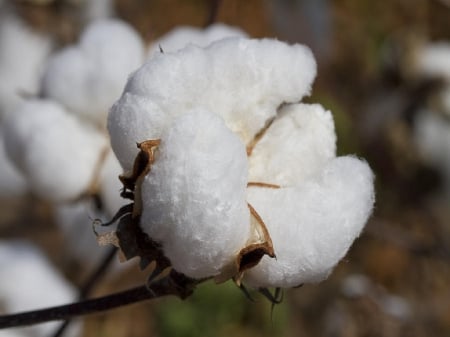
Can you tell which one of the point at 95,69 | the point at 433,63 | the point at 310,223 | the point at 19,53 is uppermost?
the point at 310,223

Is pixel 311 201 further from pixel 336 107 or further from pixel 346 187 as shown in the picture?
pixel 336 107

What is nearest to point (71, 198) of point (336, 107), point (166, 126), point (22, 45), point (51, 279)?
point (51, 279)

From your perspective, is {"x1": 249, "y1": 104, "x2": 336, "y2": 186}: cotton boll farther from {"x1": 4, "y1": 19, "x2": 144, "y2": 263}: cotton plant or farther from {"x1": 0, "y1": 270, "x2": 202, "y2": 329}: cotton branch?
{"x1": 4, "y1": 19, "x2": 144, "y2": 263}: cotton plant

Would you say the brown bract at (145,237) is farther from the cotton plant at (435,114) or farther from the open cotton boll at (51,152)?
the cotton plant at (435,114)

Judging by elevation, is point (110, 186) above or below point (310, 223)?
below

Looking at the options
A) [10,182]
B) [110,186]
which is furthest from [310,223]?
[10,182]

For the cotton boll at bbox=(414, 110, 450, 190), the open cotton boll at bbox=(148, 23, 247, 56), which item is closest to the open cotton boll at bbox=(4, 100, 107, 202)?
the open cotton boll at bbox=(148, 23, 247, 56)

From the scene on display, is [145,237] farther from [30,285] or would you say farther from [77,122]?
[30,285]
